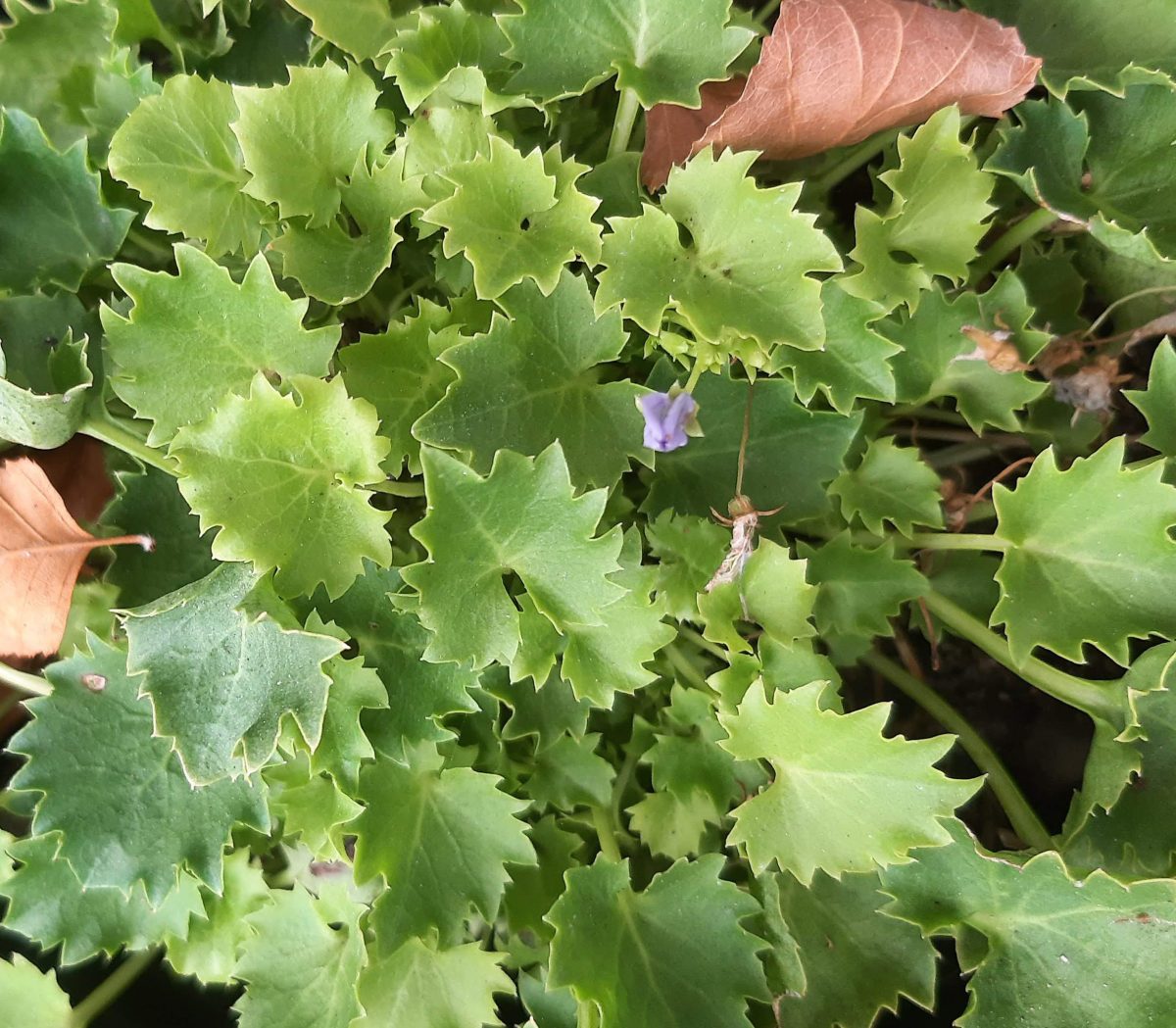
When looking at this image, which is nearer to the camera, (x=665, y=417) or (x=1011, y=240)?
(x=665, y=417)

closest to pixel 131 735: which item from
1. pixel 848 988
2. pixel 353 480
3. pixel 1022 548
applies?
pixel 353 480

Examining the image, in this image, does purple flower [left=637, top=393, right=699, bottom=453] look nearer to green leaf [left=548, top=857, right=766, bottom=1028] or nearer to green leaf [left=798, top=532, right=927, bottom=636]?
green leaf [left=798, top=532, right=927, bottom=636]

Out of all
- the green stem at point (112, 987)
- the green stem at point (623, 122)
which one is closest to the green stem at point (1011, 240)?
the green stem at point (623, 122)

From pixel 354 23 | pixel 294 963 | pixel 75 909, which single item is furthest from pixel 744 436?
pixel 75 909

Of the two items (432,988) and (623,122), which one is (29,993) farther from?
(623,122)

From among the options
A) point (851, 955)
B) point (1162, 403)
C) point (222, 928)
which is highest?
point (1162, 403)

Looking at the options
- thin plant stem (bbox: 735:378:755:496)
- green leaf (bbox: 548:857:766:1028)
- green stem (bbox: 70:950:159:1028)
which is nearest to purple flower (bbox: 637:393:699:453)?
thin plant stem (bbox: 735:378:755:496)
